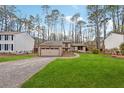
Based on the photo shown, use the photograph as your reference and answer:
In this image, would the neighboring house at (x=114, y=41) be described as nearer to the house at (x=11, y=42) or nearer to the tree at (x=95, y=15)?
the tree at (x=95, y=15)

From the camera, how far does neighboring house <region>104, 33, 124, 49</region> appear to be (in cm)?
3041

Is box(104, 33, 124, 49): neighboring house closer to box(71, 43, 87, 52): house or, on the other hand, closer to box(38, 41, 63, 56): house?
box(71, 43, 87, 52): house

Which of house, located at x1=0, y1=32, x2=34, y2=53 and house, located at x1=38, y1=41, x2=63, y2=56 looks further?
house, located at x1=0, y1=32, x2=34, y2=53

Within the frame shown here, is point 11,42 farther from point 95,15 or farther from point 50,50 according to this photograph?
point 95,15

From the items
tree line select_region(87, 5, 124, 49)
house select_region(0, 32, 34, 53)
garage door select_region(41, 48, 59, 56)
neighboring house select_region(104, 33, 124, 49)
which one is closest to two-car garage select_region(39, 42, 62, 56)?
garage door select_region(41, 48, 59, 56)

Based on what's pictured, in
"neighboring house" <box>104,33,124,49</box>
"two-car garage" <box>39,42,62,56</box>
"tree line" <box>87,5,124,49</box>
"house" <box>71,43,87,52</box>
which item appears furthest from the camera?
"house" <box>71,43,87,52</box>

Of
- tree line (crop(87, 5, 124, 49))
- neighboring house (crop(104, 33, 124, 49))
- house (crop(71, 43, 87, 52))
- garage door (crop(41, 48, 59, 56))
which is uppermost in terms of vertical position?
tree line (crop(87, 5, 124, 49))

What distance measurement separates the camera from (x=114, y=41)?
32125 mm

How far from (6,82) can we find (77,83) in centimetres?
276

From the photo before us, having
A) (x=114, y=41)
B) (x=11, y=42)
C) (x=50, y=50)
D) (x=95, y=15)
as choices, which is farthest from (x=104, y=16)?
(x=11, y=42)

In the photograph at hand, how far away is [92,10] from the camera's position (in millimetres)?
34938

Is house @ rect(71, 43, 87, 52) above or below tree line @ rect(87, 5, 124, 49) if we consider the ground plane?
below

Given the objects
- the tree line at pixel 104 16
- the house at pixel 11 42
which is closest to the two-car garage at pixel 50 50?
the house at pixel 11 42
